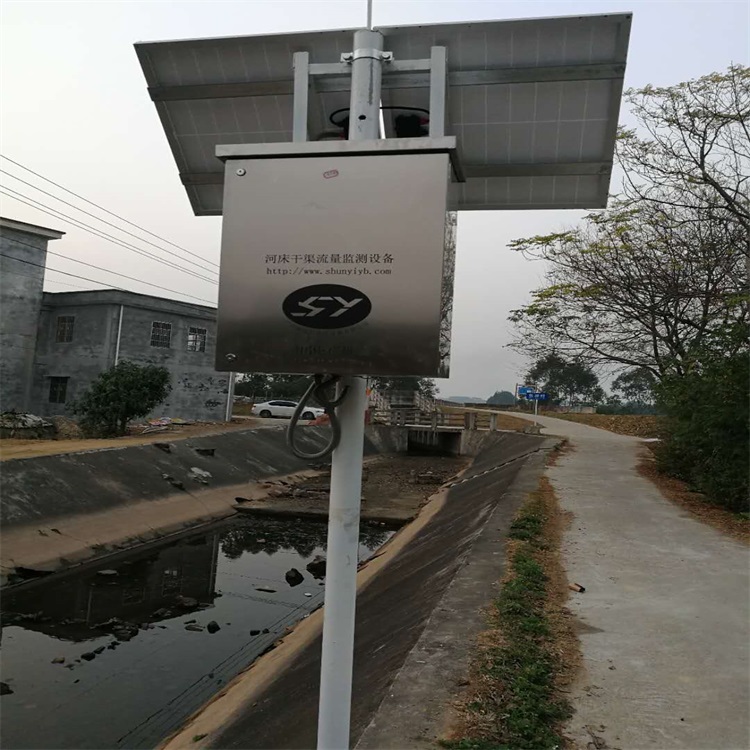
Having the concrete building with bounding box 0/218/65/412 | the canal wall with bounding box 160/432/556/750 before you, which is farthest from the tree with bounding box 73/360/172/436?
the canal wall with bounding box 160/432/556/750

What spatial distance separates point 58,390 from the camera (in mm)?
26422

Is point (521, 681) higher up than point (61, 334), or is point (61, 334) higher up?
point (61, 334)

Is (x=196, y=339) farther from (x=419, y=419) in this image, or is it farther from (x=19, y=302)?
(x=419, y=419)

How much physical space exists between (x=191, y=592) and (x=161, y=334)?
18803 millimetres

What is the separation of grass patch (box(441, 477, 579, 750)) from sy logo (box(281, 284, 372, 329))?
238 centimetres

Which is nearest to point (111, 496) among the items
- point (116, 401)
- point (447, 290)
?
point (116, 401)

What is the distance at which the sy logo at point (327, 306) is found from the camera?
2043mm

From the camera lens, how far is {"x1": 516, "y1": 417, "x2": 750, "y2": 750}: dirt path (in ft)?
11.4

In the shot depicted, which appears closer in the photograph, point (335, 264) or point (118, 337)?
point (335, 264)

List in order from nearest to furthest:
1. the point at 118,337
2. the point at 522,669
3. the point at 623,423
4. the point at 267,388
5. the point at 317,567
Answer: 1. the point at 522,669
2. the point at 317,567
3. the point at 118,337
4. the point at 623,423
5. the point at 267,388

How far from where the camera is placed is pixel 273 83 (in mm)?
2830

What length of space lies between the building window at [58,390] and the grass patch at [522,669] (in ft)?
80.4

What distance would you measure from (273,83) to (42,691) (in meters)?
7.02

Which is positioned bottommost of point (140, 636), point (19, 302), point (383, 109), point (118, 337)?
point (140, 636)
